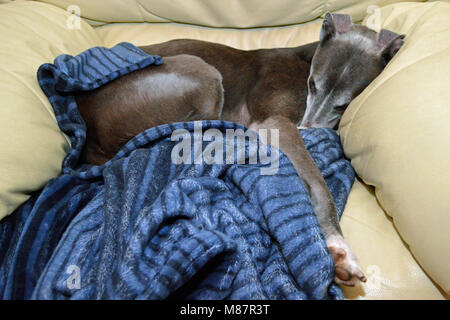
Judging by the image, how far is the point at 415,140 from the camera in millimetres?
1202

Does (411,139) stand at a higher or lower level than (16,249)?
higher

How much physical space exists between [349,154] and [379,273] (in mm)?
584

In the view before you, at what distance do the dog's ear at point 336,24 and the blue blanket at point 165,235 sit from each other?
91cm

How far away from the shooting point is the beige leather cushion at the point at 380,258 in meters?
1.17

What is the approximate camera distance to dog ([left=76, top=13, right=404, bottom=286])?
1587 mm

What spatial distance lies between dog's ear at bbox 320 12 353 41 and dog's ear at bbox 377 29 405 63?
7.8 inches

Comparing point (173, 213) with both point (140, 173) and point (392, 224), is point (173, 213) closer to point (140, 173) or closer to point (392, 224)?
point (140, 173)

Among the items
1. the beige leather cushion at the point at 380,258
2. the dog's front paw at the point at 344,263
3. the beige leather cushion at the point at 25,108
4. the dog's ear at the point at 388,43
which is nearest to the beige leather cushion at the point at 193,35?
the beige leather cushion at the point at 25,108

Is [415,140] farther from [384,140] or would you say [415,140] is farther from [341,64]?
[341,64]

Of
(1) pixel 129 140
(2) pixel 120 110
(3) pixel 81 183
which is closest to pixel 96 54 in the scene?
(2) pixel 120 110

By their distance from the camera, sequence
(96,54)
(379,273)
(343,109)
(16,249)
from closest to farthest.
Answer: (16,249), (379,273), (96,54), (343,109)

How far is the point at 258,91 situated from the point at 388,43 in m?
0.74

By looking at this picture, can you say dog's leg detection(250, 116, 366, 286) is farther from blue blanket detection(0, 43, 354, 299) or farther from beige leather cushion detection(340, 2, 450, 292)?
beige leather cushion detection(340, 2, 450, 292)

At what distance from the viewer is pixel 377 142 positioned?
1.34 m
